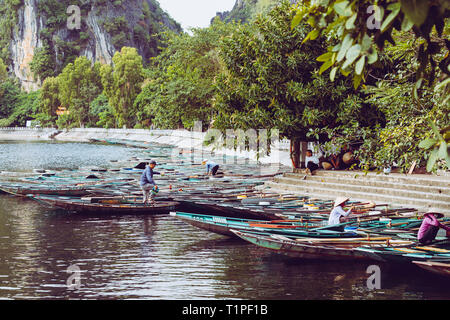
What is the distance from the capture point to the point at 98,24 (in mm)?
111562

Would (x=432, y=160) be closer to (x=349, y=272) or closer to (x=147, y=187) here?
(x=349, y=272)

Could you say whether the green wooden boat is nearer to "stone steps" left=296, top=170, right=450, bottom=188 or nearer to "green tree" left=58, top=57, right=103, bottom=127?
"stone steps" left=296, top=170, right=450, bottom=188

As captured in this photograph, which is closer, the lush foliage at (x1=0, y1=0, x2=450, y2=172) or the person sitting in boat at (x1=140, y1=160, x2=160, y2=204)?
the lush foliage at (x1=0, y1=0, x2=450, y2=172)

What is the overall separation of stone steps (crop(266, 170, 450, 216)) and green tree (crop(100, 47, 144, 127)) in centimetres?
5505

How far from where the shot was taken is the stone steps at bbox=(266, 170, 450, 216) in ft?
46.0

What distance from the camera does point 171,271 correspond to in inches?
405

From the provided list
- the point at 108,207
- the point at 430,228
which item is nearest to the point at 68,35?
the point at 108,207

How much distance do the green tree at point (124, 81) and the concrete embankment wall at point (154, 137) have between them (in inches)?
151

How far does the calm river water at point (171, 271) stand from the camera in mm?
8922

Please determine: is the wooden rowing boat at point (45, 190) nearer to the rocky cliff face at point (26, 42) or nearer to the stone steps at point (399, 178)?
the stone steps at point (399, 178)

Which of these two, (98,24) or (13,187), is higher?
(98,24)

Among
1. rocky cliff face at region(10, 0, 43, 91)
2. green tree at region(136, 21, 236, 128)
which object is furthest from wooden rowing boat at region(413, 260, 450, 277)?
rocky cliff face at region(10, 0, 43, 91)
